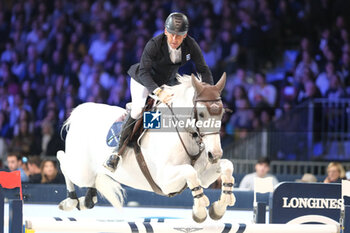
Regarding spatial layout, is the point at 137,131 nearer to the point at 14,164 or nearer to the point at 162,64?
the point at 162,64

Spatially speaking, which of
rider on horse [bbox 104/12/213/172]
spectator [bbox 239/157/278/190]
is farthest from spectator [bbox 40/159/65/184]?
rider on horse [bbox 104/12/213/172]

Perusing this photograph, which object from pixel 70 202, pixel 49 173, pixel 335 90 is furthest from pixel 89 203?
pixel 335 90

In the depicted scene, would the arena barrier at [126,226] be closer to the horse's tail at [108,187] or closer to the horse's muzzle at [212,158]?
the horse's muzzle at [212,158]

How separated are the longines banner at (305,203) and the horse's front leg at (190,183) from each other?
→ 1.29 m

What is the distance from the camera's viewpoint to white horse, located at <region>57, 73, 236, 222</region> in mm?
5277

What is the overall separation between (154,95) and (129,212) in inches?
141

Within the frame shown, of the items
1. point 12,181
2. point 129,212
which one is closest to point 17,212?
point 12,181

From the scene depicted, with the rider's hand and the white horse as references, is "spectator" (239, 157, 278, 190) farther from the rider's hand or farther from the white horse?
the rider's hand

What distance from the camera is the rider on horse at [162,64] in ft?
18.4

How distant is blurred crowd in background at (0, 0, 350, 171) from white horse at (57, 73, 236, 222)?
137 inches

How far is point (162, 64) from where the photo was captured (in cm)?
593

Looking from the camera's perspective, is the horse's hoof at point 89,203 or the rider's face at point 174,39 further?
the horse's hoof at point 89,203

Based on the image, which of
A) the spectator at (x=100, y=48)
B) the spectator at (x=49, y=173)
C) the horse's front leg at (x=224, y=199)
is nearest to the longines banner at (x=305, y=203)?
the horse's front leg at (x=224, y=199)

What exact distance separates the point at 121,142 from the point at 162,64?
0.84 m
